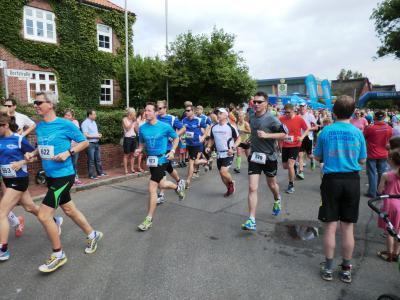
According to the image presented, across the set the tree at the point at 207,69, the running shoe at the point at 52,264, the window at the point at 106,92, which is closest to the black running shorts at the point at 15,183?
the running shoe at the point at 52,264

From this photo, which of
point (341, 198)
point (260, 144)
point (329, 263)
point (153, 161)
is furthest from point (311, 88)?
point (329, 263)

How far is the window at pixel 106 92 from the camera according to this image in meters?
22.9

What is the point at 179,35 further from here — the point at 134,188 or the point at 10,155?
the point at 10,155

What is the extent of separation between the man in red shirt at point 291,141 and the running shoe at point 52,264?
5.12 meters

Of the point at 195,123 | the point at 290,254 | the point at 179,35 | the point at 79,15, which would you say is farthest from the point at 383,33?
the point at 290,254

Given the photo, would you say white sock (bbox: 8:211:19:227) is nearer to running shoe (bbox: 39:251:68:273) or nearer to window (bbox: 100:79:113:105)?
running shoe (bbox: 39:251:68:273)

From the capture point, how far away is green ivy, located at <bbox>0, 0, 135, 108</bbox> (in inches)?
707

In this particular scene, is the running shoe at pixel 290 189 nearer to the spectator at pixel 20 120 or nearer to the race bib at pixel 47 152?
the race bib at pixel 47 152

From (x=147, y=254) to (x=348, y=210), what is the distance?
8.11 ft

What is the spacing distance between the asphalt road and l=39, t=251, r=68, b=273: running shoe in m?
0.07

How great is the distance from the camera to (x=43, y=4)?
19172mm

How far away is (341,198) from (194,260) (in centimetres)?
187

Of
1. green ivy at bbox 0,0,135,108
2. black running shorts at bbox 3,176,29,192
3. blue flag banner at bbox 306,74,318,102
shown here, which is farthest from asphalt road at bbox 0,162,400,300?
blue flag banner at bbox 306,74,318,102

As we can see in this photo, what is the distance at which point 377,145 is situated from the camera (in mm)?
6750
